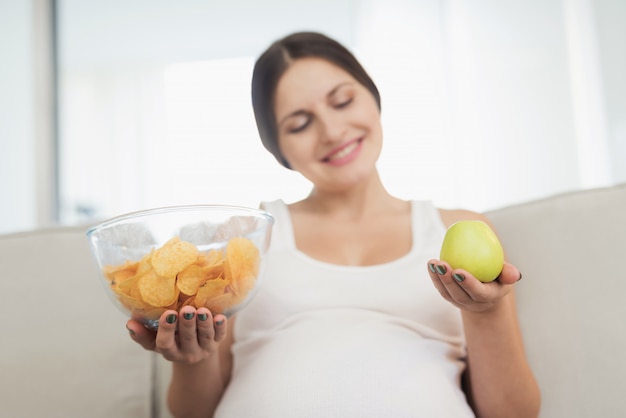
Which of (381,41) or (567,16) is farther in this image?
(381,41)

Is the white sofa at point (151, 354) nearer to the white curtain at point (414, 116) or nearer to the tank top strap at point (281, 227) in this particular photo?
the tank top strap at point (281, 227)

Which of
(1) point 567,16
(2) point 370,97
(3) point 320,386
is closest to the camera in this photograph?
(3) point 320,386

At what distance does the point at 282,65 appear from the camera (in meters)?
1.18

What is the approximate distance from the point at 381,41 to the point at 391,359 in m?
2.97

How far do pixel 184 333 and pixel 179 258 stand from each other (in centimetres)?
11

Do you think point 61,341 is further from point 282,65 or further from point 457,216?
point 457,216

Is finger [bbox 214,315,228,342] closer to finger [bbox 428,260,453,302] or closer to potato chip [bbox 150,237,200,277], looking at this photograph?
potato chip [bbox 150,237,200,277]

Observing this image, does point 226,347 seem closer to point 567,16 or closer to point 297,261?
point 297,261

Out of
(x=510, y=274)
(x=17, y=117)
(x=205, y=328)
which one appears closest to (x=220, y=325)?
(x=205, y=328)

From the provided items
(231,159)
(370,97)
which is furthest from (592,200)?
(231,159)

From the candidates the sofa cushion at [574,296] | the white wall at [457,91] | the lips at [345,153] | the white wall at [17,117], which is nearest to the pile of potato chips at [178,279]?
the lips at [345,153]

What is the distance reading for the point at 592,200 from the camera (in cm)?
108

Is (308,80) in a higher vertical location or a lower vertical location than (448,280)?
higher

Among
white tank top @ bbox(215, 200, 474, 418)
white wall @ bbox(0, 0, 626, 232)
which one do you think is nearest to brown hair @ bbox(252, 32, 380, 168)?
white tank top @ bbox(215, 200, 474, 418)
